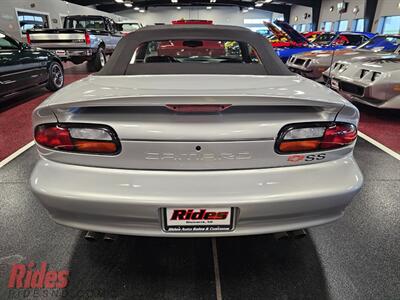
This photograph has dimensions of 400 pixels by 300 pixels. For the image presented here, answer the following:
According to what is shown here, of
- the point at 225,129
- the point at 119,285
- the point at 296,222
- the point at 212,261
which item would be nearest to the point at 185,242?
the point at 212,261

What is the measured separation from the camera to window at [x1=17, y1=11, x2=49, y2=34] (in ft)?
45.5

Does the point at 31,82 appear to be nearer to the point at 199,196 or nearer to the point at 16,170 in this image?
the point at 16,170

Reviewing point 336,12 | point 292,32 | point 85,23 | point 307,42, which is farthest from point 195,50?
point 336,12

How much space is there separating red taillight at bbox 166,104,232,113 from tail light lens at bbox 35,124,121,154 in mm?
297

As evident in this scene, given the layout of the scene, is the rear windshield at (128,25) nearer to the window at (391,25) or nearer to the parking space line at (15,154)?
the parking space line at (15,154)

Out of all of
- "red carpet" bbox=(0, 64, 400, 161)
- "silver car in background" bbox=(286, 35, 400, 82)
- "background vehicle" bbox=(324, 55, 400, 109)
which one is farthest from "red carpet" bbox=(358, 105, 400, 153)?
"silver car in background" bbox=(286, 35, 400, 82)

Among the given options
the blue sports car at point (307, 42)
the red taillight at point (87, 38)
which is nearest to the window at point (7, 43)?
the red taillight at point (87, 38)

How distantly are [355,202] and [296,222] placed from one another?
1.28 meters

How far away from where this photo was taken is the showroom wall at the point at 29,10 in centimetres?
1251

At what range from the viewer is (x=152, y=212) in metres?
1.28

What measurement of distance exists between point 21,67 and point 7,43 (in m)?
0.56

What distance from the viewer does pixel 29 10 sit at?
1457 centimetres

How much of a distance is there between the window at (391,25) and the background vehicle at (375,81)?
47.4ft

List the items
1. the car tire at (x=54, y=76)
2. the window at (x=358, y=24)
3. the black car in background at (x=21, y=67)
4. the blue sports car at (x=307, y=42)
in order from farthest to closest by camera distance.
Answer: the window at (x=358, y=24) < the blue sports car at (x=307, y=42) < the car tire at (x=54, y=76) < the black car in background at (x=21, y=67)
